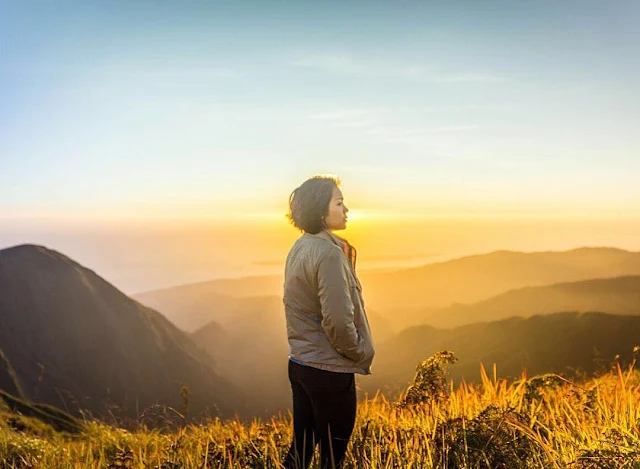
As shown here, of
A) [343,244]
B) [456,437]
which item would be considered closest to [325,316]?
[343,244]

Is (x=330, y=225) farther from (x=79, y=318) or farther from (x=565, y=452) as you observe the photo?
(x=79, y=318)

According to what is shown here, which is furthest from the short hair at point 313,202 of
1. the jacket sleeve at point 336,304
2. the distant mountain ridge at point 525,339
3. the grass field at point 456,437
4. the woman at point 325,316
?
the distant mountain ridge at point 525,339

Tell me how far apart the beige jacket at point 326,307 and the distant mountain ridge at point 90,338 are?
11599 cm

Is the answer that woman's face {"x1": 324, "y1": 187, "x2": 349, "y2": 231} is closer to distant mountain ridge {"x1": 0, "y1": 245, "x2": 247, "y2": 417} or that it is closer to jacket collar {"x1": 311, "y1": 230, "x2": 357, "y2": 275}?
jacket collar {"x1": 311, "y1": 230, "x2": 357, "y2": 275}

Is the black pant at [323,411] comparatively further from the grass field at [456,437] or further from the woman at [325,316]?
the grass field at [456,437]

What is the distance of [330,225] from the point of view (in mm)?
4508

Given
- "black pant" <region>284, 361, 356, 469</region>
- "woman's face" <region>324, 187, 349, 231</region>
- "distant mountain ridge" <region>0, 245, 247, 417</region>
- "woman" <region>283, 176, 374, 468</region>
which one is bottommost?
"distant mountain ridge" <region>0, 245, 247, 417</region>

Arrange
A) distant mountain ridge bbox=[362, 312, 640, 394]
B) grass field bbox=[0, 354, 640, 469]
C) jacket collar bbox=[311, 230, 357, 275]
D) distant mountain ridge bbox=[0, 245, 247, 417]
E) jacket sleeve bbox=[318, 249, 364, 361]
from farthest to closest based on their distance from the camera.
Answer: distant mountain ridge bbox=[0, 245, 247, 417] < distant mountain ridge bbox=[362, 312, 640, 394] < grass field bbox=[0, 354, 640, 469] < jacket collar bbox=[311, 230, 357, 275] < jacket sleeve bbox=[318, 249, 364, 361]

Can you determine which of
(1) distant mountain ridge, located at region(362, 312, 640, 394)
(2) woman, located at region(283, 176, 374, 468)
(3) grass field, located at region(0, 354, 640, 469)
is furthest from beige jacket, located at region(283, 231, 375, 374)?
(1) distant mountain ridge, located at region(362, 312, 640, 394)

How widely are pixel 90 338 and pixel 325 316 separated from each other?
462 feet

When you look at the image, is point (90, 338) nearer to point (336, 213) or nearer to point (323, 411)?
point (323, 411)

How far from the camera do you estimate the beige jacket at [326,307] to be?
4223mm

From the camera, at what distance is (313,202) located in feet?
14.7

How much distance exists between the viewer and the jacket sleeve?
4.21 meters
